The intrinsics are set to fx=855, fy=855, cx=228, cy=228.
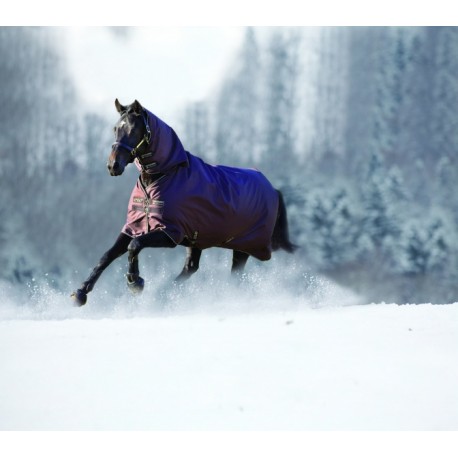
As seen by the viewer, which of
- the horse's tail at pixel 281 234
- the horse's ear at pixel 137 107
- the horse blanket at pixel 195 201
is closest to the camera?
the horse's ear at pixel 137 107

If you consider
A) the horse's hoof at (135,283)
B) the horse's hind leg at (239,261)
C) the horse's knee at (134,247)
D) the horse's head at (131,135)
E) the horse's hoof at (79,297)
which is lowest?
the horse's hind leg at (239,261)

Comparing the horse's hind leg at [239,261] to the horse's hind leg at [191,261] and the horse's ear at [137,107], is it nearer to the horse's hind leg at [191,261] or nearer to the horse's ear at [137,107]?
the horse's hind leg at [191,261]

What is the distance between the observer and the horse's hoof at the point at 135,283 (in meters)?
7.69

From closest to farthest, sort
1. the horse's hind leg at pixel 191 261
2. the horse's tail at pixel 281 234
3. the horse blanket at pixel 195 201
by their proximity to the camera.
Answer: the horse blanket at pixel 195 201
the horse's hind leg at pixel 191 261
the horse's tail at pixel 281 234

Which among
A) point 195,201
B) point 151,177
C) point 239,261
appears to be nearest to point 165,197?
point 151,177

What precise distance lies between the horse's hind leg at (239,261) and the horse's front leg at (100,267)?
222cm

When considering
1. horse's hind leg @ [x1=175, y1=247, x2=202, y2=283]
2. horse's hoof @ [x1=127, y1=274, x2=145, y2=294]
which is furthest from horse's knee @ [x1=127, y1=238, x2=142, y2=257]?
horse's hind leg @ [x1=175, y1=247, x2=202, y2=283]

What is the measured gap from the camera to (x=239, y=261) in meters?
10.1

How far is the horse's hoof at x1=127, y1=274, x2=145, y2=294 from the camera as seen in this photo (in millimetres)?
7688

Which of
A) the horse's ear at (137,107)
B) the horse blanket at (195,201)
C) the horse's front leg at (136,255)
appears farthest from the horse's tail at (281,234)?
the horse's ear at (137,107)

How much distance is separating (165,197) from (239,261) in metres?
2.31

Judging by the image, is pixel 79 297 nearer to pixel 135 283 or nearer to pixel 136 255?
pixel 135 283

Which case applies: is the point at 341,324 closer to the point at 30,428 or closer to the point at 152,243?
the point at 152,243

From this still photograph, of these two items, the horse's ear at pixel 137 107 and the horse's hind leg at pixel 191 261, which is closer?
the horse's ear at pixel 137 107
